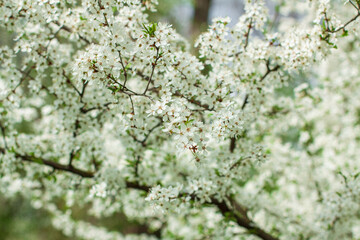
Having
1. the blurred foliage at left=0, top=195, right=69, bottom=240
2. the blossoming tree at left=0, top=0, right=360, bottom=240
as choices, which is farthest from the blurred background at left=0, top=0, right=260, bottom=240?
the blossoming tree at left=0, top=0, right=360, bottom=240

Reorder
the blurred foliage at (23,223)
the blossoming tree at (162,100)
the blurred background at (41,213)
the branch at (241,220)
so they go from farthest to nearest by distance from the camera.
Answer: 1. the blurred foliage at (23,223)
2. the blurred background at (41,213)
3. the branch at (241,220)
4. the blossoming tree at (162,100)

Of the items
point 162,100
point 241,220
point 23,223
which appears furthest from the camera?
point 23,223

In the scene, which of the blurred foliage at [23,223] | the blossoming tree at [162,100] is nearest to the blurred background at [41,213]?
the blurred foliage at [23,223]

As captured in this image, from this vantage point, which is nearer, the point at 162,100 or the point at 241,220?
the point at 162,100

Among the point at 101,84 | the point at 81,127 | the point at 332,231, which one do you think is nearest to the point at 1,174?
the point at 81,127

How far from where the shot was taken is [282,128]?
18.1 ft

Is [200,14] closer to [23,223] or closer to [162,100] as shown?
[162,100]

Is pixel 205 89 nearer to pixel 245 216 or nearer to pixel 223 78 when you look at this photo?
pixel 223 78

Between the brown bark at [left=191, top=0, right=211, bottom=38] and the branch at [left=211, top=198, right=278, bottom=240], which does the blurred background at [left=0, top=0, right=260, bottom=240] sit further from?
the branch at [left=211, top=198, right=278, bottom=240]

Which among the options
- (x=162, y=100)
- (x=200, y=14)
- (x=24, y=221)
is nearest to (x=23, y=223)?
(x=24, y=221)

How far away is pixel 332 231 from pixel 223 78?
3289 millimetres

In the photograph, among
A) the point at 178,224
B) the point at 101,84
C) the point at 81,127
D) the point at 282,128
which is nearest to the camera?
the point at 101,84

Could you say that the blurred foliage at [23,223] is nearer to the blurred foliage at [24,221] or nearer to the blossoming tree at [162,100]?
the blurred foliage at [24,221]

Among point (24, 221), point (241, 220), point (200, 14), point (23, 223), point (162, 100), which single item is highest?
point (200, 14)
